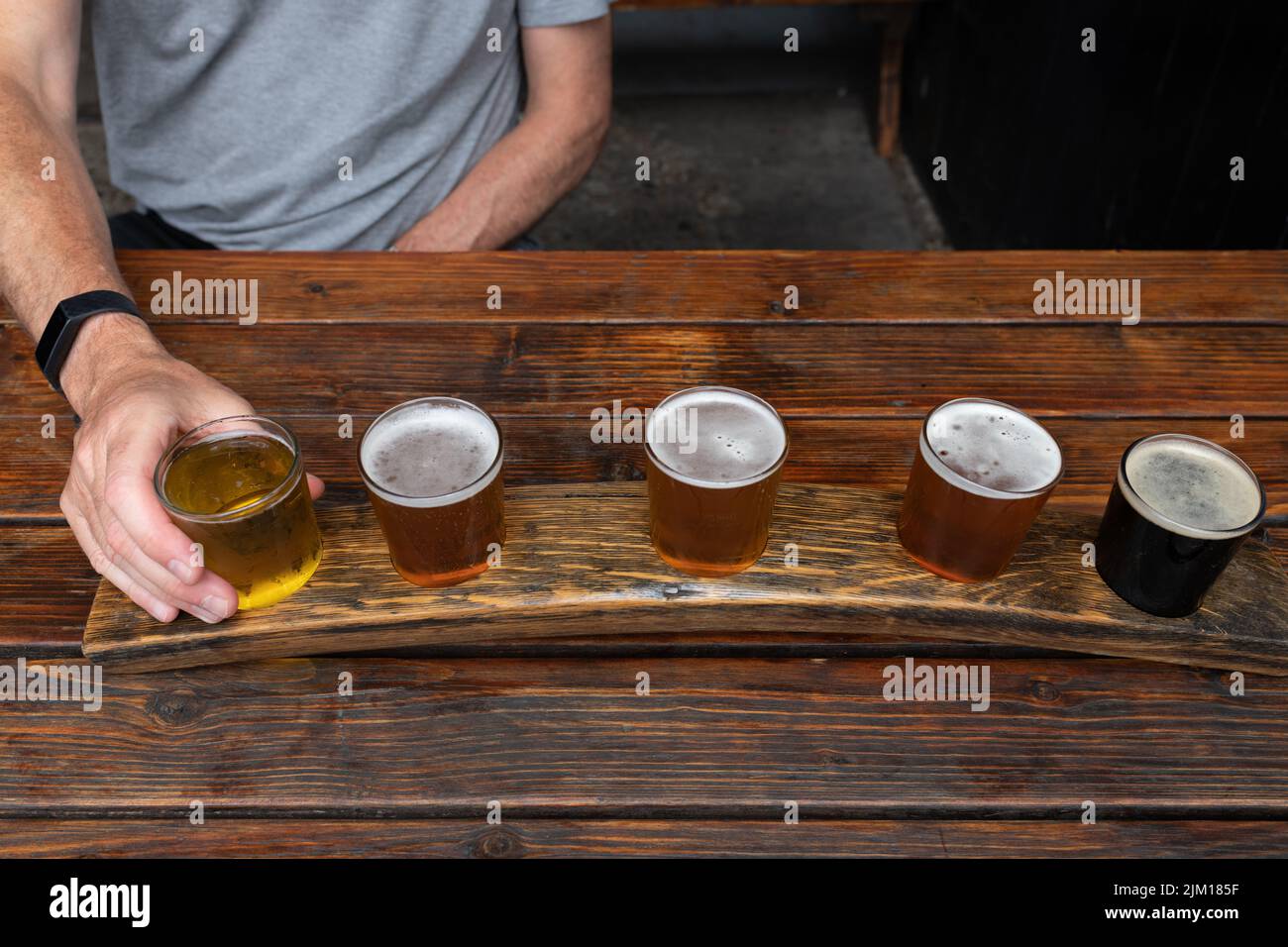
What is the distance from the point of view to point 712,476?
1.08m

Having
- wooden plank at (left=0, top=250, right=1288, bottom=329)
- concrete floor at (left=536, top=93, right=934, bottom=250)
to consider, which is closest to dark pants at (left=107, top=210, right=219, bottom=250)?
wooden plank at (left=0, top=250, right=1288, bottom=329)

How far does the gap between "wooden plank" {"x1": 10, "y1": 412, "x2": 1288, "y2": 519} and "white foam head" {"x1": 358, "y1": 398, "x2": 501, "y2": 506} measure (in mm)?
165

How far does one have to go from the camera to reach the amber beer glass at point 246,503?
41.9 inches

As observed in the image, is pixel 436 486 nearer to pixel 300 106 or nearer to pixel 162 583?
pixel 162 583

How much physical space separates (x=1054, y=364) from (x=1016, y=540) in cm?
48

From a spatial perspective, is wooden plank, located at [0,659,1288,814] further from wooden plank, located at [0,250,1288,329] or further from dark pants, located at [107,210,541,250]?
dark pants, located at [107,210,541,250]

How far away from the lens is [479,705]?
110 cm

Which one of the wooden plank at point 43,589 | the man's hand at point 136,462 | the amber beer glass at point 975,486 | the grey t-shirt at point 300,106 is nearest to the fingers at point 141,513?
the man's hand at point 136,462

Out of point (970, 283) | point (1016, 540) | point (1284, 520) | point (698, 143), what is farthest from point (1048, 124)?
point (1016, 540)

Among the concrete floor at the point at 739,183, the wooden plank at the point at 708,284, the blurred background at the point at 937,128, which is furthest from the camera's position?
the concrete floor at the point at 739,183

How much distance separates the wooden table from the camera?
3.32 feet

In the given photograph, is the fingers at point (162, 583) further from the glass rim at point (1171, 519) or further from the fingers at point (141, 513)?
the glass rim at point (1171, 519)

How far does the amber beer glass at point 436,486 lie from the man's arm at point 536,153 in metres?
1.11

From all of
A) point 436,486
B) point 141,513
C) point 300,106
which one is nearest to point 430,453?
point 436,486
